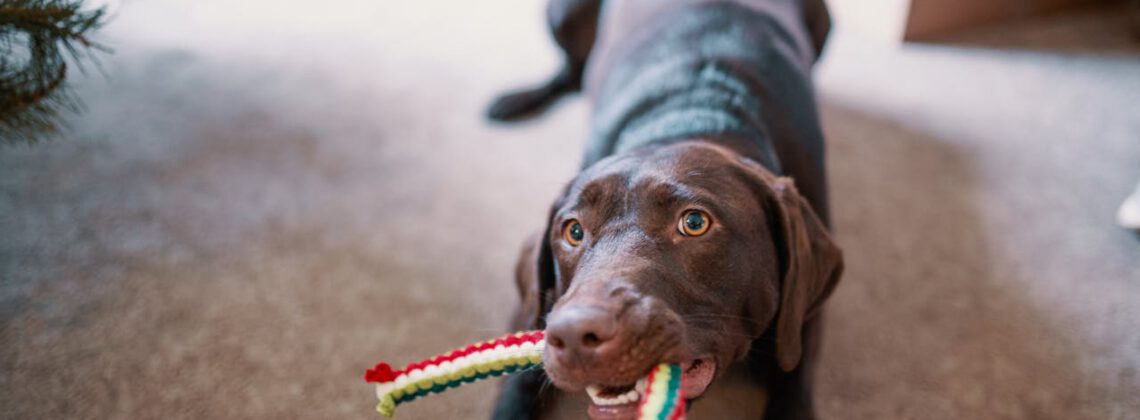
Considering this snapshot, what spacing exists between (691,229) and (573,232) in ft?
0.72

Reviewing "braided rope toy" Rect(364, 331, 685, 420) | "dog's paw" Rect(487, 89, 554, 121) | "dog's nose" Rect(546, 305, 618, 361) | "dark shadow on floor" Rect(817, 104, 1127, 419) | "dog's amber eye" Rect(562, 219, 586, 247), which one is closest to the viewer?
"dog's nose" Rect(546, 305, 618, 361)

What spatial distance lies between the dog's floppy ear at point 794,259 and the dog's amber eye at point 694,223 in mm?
178

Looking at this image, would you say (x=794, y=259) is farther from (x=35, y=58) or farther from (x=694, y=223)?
(x=35, y=58)

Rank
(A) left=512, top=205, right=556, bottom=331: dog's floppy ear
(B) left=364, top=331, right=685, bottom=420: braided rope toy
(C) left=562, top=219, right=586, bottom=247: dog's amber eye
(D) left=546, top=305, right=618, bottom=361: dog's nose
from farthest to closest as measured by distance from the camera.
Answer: (A) left=512, top=205, right=556, bottom=331: dog's floppy ear, (C) left=562, top=219, right=586, bottom=247: dog's amber eye, (B) left=364, top=331, right=685, bottom=420: braided rope toy, (D) left=546, top=305, right=618, bottom=361: dog's nose

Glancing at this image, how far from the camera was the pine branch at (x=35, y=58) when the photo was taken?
1595 millimetres

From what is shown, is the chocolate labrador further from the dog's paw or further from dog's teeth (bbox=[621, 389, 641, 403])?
the dog's paw

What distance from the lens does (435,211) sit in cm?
239

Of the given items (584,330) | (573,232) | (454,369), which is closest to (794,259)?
(573,232)

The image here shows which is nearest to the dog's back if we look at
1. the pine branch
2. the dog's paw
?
the dog's paw

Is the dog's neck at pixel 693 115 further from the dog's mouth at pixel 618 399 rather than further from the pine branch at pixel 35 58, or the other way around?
the pine branch at pixel 35 58

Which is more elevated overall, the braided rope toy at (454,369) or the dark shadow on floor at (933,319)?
the braided rope toy at (454,369)

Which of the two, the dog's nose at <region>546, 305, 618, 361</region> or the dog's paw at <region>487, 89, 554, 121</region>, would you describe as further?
the dog's paw at <region>487, 89, 554, 121</region>

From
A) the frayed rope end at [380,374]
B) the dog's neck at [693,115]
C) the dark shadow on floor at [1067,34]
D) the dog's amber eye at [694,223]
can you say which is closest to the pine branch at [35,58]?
the frayed rope end at [380,374]

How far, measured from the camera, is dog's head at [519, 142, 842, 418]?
1147mm
